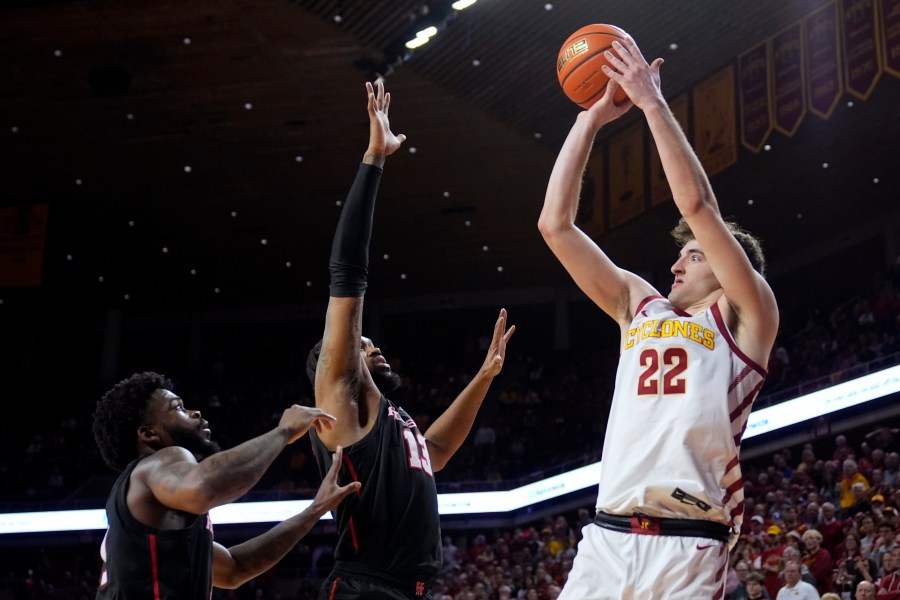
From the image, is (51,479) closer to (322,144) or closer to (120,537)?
(322,144)

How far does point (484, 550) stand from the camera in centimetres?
1766

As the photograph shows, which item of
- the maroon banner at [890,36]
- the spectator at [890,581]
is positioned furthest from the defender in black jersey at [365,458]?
the maroon banner at [890,36]

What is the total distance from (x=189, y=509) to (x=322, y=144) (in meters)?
15.6

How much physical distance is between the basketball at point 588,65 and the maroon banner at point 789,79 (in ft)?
35.3

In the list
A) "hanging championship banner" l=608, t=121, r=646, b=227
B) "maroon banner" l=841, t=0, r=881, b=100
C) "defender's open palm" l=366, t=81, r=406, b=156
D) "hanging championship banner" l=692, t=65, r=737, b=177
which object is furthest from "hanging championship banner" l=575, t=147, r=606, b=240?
"defender's open palm" l=366, t=81, r=406, b=156

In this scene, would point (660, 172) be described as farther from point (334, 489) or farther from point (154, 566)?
point (154, 566)

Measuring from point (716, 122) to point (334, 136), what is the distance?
651 centimetres

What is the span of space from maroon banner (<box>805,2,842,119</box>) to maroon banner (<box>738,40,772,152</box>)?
2.31 feet

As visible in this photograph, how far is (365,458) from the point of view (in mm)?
3982

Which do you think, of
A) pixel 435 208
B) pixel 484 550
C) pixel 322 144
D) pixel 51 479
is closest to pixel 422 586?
pixel 484 550

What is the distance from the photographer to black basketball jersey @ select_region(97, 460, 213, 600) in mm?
3434

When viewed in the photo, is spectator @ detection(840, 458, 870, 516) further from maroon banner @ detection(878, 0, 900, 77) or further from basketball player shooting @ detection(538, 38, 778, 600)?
basketball player shooting @ detection(538, 38, 778, 600)

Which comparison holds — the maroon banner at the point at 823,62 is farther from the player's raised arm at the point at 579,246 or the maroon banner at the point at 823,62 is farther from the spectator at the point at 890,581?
the player's raised arm at the point at 579,246

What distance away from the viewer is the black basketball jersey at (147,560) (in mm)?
3434
